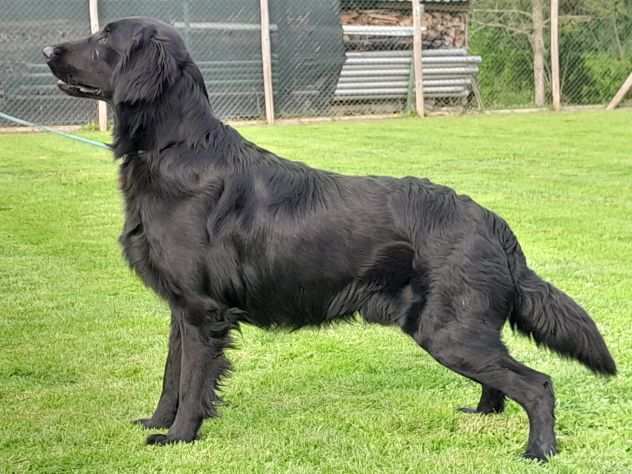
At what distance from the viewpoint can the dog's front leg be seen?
3730 mm

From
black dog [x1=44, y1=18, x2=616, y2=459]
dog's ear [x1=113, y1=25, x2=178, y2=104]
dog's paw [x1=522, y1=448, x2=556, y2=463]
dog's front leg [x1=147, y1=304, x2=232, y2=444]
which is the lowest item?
dog's paw [x1=522, y1=448, x2=556, y2=463]

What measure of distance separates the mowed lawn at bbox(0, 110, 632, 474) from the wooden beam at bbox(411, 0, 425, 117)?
7987 mm

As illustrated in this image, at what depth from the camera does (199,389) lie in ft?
12.3

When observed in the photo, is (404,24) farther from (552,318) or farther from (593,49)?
(552,318)

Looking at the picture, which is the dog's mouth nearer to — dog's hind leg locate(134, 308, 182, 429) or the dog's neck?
the dog's neck

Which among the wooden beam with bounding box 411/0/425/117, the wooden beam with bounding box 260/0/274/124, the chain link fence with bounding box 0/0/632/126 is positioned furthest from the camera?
the wooden beam with bounding box 411/0/425/117

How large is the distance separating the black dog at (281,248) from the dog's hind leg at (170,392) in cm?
18

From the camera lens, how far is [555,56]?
17.4 metres

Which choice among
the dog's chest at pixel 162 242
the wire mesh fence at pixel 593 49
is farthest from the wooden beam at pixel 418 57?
the dog's chest at pixel 162 242

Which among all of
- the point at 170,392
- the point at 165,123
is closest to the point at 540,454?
the point at 170,392

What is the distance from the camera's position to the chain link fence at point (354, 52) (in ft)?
46.5

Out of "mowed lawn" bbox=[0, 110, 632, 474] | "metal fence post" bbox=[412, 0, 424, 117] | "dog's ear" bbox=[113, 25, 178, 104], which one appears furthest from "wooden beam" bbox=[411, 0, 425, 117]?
"dog's ear" bbox=[113, 25, 178, 104]

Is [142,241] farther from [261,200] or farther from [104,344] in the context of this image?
[104,344]

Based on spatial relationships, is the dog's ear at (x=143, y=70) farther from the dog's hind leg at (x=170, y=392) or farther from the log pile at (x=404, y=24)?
the log pile at (x=404, y=24)
